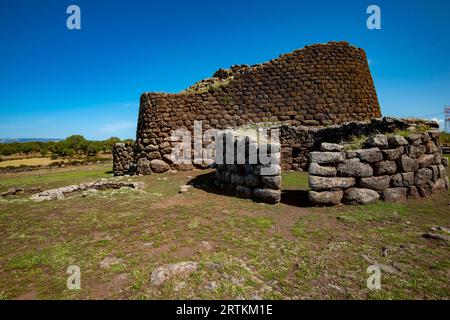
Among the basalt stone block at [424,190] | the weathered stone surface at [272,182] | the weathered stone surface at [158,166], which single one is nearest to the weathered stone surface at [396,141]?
the basalt stone block at [424,190]

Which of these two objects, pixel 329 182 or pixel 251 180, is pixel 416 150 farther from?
pixel 251 180

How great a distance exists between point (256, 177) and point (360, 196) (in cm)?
281

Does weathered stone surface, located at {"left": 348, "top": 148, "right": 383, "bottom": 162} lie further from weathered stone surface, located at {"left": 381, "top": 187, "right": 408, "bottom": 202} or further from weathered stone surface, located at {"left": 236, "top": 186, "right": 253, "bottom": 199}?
weathered stone surface, located at {"left": 236, "top": 186, "right": 253, "bottom": 199}

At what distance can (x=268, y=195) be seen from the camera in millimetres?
7016

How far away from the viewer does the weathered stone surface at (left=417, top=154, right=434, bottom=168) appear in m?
6.95

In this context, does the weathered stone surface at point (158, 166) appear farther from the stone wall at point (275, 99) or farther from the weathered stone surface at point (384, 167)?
the weathered stone surface at point (384, 167)

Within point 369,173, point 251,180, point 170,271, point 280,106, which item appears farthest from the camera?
point 280,106

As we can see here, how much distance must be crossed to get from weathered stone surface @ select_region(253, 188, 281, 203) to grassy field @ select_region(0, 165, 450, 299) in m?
0.30

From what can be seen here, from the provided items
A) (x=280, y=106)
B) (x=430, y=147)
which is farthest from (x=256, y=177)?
(x=280, y=106)

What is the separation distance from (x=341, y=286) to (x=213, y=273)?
5.47 feet

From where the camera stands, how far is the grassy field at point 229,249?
3.07 m

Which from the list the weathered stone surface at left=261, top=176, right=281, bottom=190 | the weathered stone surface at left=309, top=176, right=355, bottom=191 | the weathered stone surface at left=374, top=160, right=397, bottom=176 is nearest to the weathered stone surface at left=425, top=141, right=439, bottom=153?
the weathered stone surface at left=374, top=160, right=397, bottom=176

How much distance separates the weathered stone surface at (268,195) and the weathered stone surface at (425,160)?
4074 millimetres
